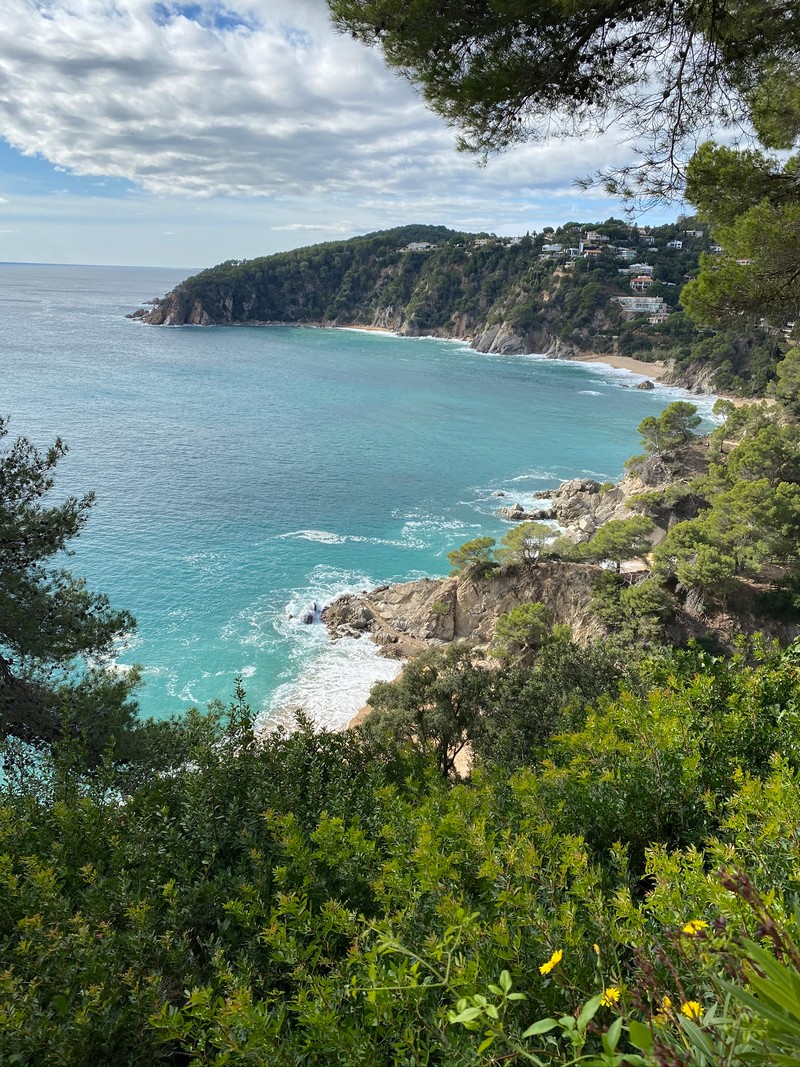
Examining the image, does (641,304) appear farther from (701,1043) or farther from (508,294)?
(701,1043)

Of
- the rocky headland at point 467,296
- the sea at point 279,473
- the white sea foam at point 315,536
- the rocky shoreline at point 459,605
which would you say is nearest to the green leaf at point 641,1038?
the sea at point 279,473

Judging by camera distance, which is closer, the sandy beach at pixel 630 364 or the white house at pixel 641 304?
the sandy beach at pixel 630 364

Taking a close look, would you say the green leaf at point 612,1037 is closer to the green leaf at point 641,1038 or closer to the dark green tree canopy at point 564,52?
the green leaf at point 641,1038

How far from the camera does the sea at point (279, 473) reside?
2459 centimetres

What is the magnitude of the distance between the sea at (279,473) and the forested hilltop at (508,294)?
8073 millimetres

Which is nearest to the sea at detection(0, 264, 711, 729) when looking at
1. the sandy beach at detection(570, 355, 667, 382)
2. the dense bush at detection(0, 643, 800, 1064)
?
the sandy beach at detection(570, 355, 667, 382)

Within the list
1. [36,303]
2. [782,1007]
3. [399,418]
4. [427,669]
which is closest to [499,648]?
[427,669]

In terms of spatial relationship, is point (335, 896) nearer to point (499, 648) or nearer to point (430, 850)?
point (430, 850)

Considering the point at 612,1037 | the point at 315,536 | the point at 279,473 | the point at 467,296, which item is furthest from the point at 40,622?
the point at 467,296

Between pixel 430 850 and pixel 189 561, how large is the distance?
97.3 feet

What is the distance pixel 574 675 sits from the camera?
13195 mm

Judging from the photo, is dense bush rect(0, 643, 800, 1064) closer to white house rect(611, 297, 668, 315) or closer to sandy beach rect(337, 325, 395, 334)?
white house rect(611, 297, 668, 315)

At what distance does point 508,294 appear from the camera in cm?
11112

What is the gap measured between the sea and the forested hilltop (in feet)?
26.5
